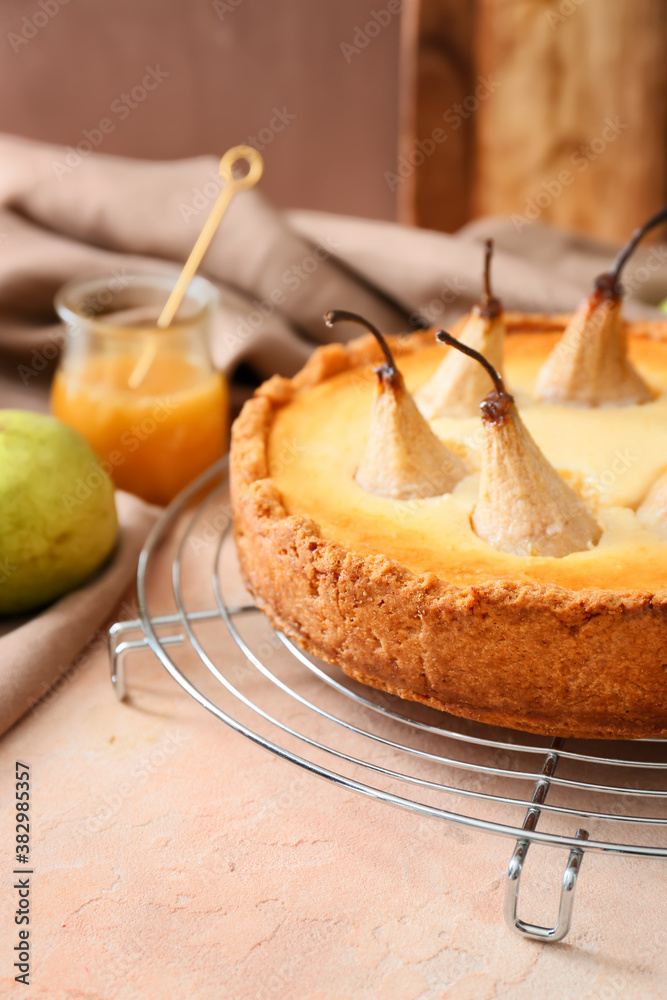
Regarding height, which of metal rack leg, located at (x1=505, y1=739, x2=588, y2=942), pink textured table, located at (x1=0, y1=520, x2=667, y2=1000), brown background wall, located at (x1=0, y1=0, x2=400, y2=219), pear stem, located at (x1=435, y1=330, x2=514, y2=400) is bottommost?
pink textured table, located at (x1=0, y1=520, x2=667, y2=1000)

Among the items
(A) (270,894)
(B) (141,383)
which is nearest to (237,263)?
(B) (141,383)

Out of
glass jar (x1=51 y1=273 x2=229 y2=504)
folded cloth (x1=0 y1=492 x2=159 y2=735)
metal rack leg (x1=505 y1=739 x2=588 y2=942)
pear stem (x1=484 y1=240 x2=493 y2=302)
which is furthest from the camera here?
glass jar (x1=51 y1=273 x2=229 y2=504)

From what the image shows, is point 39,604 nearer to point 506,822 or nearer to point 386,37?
point 506,822

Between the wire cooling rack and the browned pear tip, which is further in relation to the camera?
the browned pear tip

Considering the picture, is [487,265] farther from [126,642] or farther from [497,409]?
[126,642]

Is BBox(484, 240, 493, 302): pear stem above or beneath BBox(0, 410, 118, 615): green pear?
above

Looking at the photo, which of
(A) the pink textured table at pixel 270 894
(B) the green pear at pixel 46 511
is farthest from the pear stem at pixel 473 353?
(B) the green pear at pixel 46 511

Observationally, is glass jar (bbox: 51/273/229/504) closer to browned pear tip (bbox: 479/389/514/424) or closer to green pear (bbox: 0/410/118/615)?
green pear (bbox: 0/410/118/615)

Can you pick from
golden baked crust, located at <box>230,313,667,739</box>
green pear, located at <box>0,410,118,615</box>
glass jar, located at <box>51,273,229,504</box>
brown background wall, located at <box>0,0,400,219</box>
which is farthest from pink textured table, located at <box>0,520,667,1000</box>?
brown background wall, located at <box>0,0,400,219</box>
